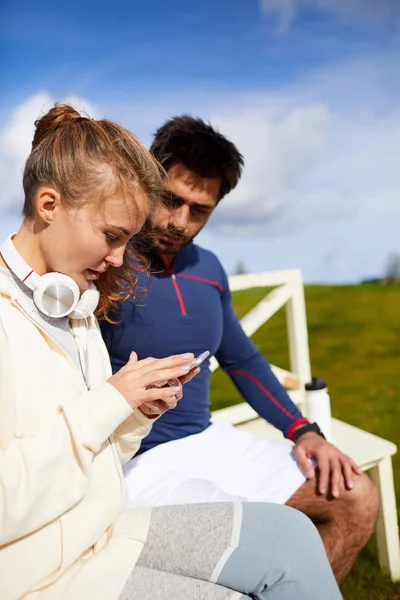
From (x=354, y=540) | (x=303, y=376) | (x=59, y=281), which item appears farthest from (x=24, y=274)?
(x=303, y=376)

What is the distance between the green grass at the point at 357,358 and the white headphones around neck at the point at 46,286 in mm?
1865

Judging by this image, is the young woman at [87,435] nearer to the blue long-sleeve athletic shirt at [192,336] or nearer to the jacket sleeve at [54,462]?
the jacket sleeve at [54,462]

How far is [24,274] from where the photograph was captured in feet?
4.79

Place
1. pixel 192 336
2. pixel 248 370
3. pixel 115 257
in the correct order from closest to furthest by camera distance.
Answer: pixel 115 257, pixel 192 336, pixel 248 370

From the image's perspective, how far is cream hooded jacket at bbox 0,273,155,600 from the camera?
1.24m

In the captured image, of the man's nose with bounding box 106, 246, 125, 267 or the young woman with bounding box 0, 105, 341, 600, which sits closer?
the young woman with bounding box 0, 105, 341, 600

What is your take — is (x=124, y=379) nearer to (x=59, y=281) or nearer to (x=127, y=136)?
(x=59, y=281)

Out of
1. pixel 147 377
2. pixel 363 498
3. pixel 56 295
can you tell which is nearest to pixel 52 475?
pixel 147 377

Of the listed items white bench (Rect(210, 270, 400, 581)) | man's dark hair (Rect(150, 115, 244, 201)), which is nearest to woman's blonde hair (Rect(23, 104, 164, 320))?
man's dark hair (Rect(150, 115, 244, 201))

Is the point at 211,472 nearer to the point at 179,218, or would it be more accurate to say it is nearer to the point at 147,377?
the point at 147,377

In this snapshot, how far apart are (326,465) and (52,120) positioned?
55.7 inches

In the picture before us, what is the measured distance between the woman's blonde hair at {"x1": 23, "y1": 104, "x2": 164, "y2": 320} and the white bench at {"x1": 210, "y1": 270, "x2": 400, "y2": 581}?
1198mm

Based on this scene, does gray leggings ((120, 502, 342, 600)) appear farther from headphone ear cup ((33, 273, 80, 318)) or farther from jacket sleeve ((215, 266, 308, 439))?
jacket sleeve ((215, 266, 308, 439))

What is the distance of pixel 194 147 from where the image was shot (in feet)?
6.90
